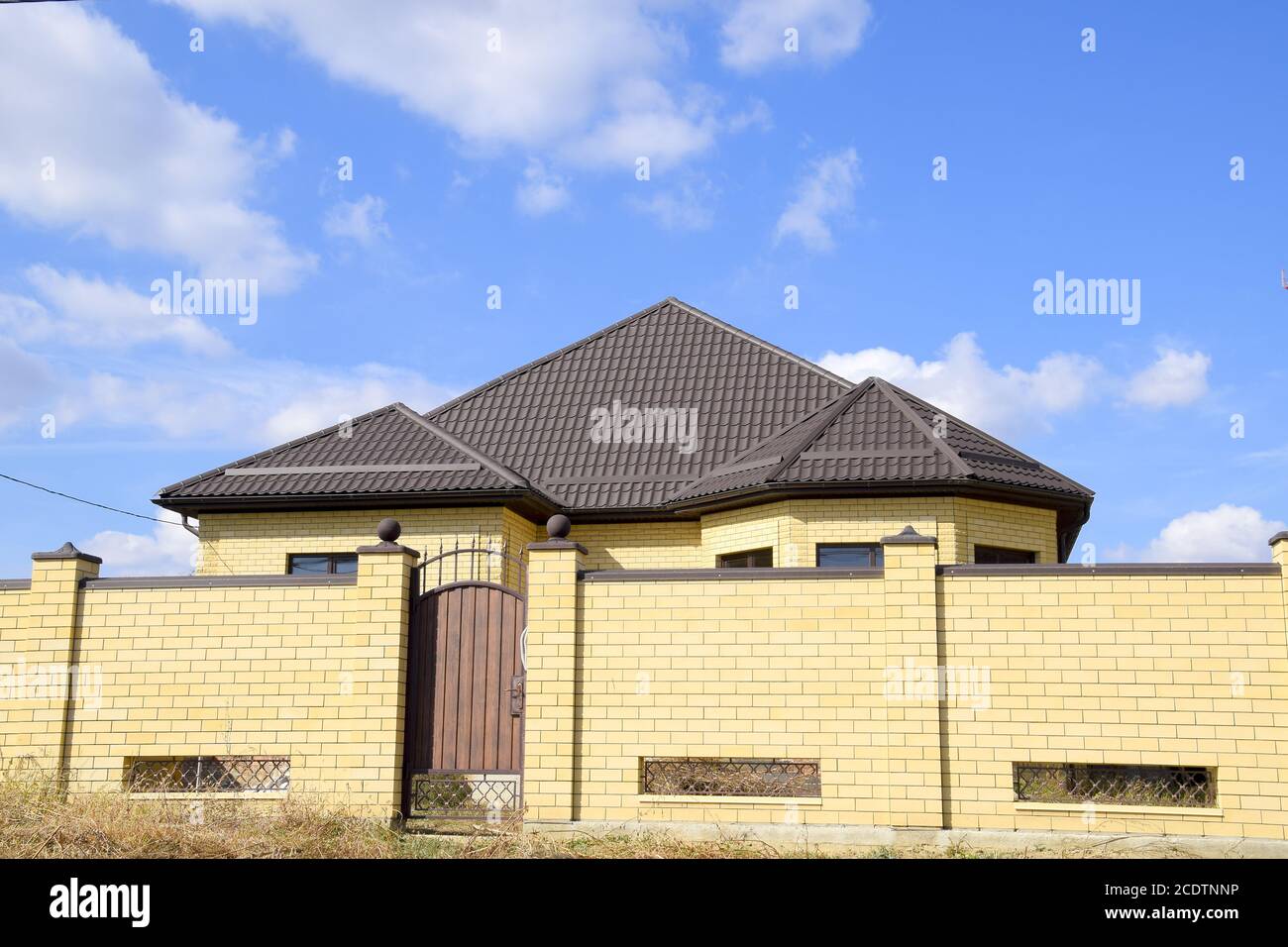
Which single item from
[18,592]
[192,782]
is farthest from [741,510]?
[18,592]

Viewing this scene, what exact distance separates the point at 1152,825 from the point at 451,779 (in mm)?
6276

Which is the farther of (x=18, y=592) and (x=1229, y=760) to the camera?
(x=18, y=592)

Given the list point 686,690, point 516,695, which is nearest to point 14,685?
point 516,695

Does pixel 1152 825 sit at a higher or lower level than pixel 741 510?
lower

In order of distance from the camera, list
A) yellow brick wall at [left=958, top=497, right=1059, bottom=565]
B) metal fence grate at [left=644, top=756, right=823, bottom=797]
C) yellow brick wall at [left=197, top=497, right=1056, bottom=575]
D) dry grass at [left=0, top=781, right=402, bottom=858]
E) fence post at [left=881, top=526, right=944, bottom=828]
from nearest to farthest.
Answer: dry grass at [left=0, top=781, right=402, bottom=858], fence post at [left=881, top=526, right=944, bottom=828], metal fence grate at [left=644, top=756, right=823, bottom=797], yellow brick wall at [left=958, top=497, right=1059, bottom=565], yellow brick wall at [left=197, top=497, right=1056, bottom=575]

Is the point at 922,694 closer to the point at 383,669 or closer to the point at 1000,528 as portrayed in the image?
the point at 383,669

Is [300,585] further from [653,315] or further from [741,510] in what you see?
[653,315]

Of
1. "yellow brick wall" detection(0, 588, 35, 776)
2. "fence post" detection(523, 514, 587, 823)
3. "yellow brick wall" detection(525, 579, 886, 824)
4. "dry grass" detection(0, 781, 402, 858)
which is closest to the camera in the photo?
"dry grass" detection(0, 781, 402, 858)

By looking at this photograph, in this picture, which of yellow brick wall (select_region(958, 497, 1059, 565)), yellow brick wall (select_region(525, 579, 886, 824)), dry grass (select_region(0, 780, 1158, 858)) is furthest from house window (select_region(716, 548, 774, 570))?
dry grass (select_region(0, 780, 1158, 858))

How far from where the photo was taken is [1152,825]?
9.09 m

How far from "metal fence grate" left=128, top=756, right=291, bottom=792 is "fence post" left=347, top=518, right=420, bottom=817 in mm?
851

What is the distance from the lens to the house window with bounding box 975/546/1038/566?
47.0 feet

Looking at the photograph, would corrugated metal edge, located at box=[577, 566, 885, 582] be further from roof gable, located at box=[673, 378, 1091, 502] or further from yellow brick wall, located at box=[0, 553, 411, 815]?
roof gable, located at box=[673, 378, 1091, 502]
